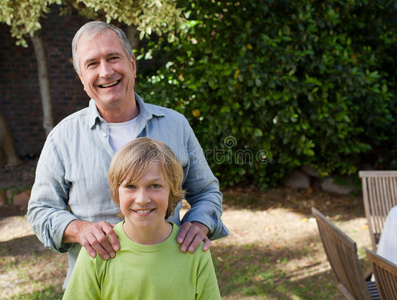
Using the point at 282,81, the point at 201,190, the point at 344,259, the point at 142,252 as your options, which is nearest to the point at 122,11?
the point at 282,81

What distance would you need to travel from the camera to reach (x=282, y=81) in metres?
4.92

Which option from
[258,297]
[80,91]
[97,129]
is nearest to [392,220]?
[258,297]

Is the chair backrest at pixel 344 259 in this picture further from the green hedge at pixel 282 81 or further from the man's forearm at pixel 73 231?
the green hedge at pixel 282 81

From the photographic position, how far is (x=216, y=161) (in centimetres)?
569

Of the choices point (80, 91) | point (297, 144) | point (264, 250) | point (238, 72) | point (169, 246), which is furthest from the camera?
point (80, 91)

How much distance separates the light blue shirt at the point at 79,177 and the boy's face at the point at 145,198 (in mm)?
229

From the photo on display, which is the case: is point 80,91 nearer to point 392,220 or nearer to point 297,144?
point 297,144

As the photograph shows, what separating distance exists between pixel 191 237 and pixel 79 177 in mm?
498

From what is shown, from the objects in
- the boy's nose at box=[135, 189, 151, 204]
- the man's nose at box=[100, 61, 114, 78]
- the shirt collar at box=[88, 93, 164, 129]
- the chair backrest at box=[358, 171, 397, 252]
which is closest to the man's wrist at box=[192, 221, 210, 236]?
the boy's nose at box=[135, 189, 151, 204]

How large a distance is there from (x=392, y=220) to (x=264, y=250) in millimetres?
1806

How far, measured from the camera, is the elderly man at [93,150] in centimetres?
165

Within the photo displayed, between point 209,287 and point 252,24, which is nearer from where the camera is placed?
point 209,287

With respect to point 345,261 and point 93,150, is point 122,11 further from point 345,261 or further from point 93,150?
point 345,261

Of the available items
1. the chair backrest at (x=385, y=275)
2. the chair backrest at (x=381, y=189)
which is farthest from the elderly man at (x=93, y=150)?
the chair backrest at (x=381, y=189)
